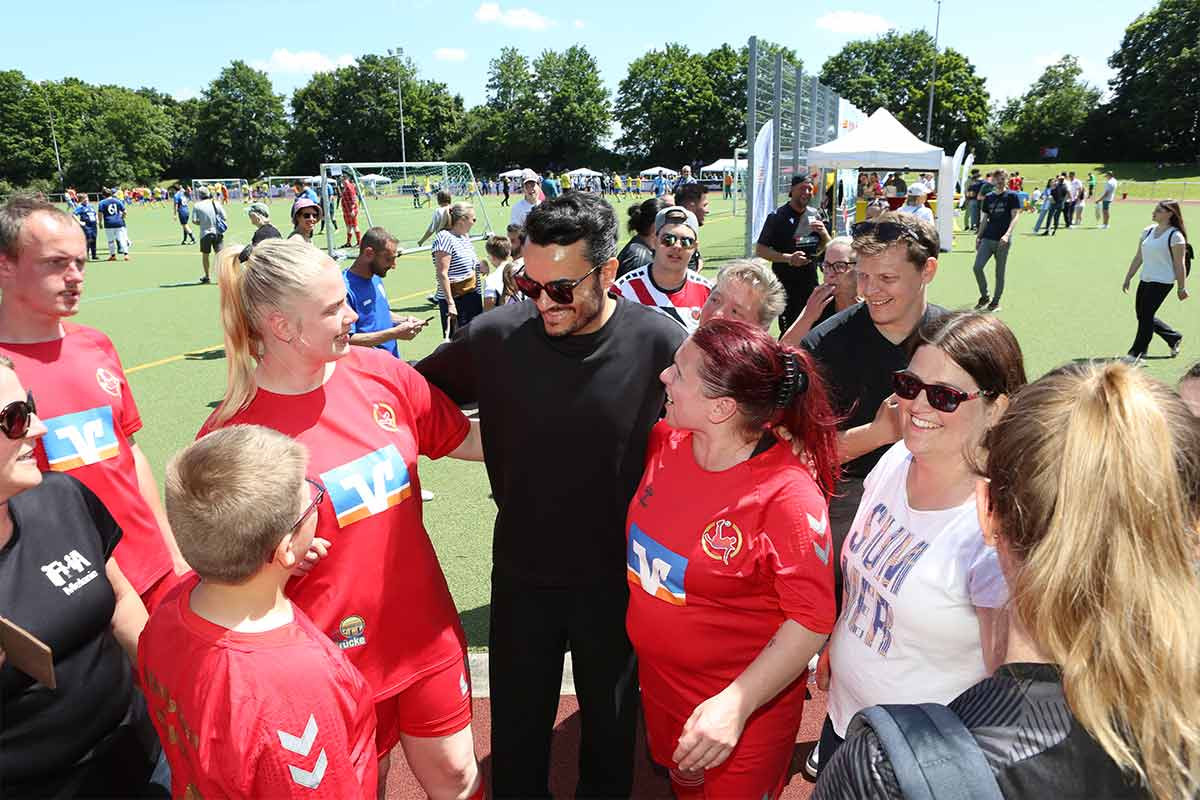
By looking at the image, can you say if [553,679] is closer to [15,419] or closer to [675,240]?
[15,419]

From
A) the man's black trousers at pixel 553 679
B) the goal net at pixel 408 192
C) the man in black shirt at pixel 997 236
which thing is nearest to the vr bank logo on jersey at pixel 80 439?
the man's black trousers at pixel 553 679

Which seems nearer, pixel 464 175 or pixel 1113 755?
pixel 1113 755

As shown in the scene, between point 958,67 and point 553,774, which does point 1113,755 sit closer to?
point 553,774

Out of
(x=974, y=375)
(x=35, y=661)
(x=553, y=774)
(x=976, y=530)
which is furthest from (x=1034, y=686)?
(x=553, y=774)

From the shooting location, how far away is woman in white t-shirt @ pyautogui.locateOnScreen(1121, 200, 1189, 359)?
9.33 metres

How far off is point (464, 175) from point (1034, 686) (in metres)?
27.0

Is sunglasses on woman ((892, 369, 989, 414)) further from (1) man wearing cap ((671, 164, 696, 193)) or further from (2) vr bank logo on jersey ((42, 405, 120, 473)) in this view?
(1) man wearing cap ((671, 164, 696, 193))

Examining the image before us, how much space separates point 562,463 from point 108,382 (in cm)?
188

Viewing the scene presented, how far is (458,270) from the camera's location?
9188mm

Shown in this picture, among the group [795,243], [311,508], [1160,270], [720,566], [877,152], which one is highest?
[877,152]

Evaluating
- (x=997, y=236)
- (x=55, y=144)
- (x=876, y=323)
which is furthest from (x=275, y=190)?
(x=876, y=323)

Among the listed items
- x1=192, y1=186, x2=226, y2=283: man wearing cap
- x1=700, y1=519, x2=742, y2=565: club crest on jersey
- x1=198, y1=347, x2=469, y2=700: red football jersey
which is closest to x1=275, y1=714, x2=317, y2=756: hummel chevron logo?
x1=198, y1=347, x2=469, y2=700: red football jersey

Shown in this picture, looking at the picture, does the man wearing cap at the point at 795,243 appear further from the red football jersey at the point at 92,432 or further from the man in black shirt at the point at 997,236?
the red football jersey at the point at 92,432

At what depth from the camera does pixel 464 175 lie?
86.3 ft
